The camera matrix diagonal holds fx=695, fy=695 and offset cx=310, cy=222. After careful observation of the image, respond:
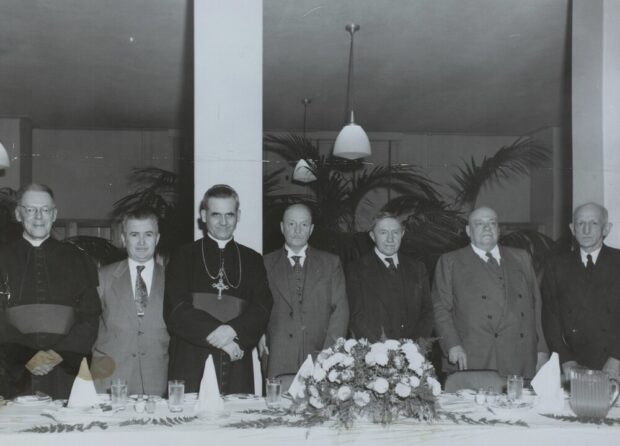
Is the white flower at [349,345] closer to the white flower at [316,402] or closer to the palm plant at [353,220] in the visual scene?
the white flower at [316,402]

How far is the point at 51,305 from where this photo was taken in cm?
377

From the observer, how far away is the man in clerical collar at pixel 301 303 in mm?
4156

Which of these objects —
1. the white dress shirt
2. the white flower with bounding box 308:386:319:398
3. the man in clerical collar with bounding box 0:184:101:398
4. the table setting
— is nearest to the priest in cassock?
the white dress shirt

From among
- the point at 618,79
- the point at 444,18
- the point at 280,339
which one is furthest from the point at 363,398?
the point at 444,18

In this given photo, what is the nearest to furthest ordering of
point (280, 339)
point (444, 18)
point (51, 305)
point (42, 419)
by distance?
point (42, 419)
point (51, 305)
point (280, 339)
point (444, 18)

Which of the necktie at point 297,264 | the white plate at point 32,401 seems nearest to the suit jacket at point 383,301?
the necktie at point 297,264

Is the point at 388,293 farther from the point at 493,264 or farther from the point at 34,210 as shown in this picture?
the point at 34,210

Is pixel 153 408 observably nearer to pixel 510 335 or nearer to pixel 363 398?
pixel 363 398

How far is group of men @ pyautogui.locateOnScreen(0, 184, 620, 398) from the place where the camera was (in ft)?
12.2

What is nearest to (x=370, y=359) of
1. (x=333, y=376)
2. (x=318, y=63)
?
(x=333, y=376)

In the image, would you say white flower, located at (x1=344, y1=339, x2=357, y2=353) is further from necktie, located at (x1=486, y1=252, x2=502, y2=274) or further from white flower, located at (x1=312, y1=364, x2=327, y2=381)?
necktie, located at (x1=486, y1=252, x2=502, y2=274)

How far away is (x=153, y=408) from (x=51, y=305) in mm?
1321

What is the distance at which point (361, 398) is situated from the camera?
247cm

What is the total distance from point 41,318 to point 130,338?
49 centimetres
